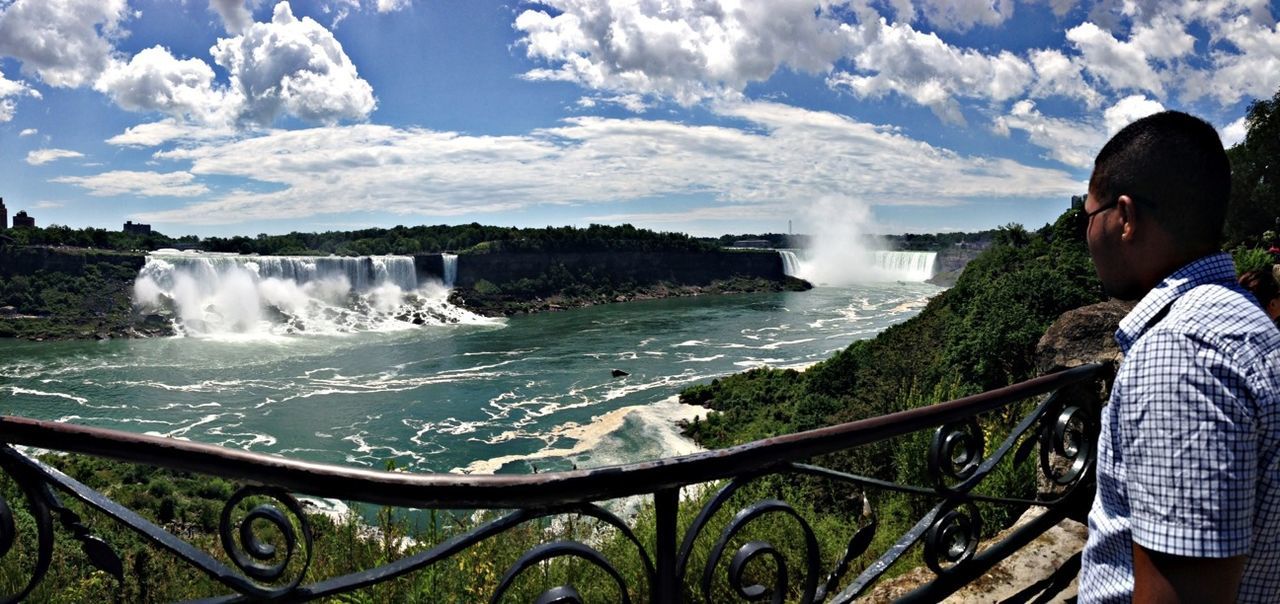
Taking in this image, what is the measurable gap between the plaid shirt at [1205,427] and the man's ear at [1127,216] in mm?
185

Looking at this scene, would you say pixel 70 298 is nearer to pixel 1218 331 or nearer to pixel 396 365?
pixel 396 365

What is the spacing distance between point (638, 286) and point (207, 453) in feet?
264

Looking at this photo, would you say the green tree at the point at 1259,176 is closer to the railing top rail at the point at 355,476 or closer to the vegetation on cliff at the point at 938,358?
the vegetation on cliff at the point at 938,358

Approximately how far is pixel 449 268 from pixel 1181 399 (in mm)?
69729

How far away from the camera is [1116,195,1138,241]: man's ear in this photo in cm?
139

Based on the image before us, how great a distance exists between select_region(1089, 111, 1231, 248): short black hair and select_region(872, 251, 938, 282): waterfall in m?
92.6

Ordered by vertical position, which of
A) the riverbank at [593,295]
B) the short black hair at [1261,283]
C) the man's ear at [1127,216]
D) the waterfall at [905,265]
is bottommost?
the riverbank at [593,295]

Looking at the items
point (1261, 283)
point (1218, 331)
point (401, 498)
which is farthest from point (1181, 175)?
point (1261, 283)

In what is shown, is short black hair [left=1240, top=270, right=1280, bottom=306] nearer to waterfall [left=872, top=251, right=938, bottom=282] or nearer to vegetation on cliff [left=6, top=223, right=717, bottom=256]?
vegetation on cliff [left=6, top=223, right=717, bottom=256]

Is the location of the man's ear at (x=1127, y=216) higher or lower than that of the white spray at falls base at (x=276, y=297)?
higher

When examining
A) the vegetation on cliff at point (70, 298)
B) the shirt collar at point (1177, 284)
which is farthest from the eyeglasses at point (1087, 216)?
the vegetation on cliff at point (70, 298)

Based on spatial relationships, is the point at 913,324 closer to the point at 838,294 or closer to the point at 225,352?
the point at 225,352

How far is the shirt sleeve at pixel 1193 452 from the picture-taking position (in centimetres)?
106

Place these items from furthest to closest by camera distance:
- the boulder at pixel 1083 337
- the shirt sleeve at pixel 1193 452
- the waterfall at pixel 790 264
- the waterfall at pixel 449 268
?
the waterfall at pixel 790 264 < the waterfall at pixel 449 268 < the boulder at pixel 1083 337 < the shirt sleeve at pixel 1193 452
